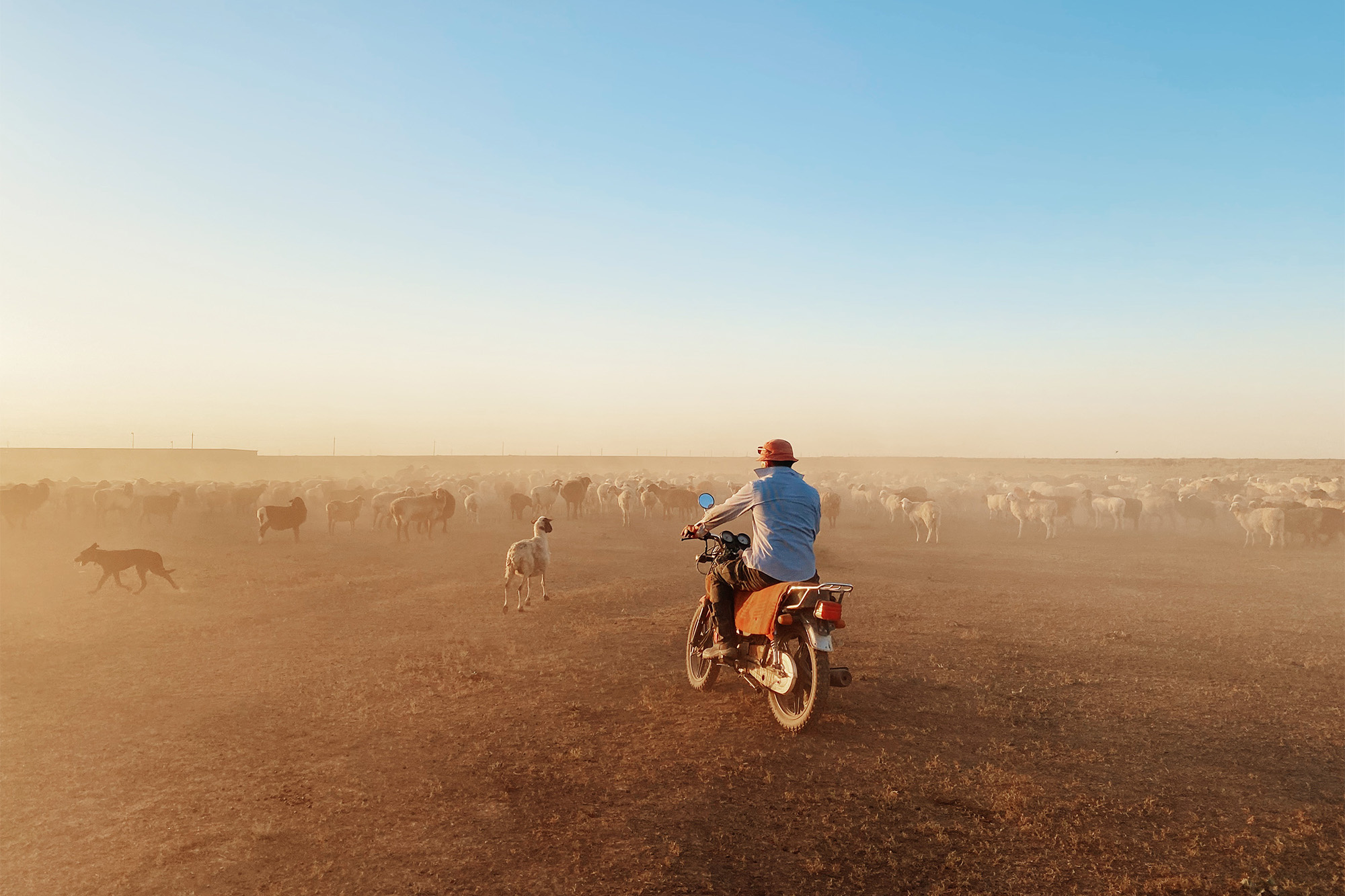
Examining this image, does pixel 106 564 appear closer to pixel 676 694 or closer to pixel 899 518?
pixel 676 694

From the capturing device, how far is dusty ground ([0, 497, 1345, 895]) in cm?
431

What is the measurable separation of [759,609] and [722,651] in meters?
0.81

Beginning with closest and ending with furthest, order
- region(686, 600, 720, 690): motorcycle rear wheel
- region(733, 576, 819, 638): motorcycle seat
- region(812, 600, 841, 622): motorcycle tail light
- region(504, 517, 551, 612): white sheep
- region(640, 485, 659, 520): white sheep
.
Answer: region(812, 600, 841, 622): motorcycle tail light < region(733, 576, 819, 638): motorcycle seat < region(686, 600, 720, 690): motorcycle rear wheel < region(504, 517, 551, 612): white sheep < region(640, 485, 659, 520): white sheep

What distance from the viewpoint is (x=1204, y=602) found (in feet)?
46.1

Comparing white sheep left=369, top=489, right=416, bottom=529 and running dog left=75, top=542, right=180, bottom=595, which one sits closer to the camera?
running dog left=75, top=542, right=180, bottom=595

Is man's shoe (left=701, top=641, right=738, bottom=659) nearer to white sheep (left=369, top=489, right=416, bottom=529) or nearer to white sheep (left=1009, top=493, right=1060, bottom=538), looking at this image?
white sheep (left=369, top=489, right=416, bottom=529)

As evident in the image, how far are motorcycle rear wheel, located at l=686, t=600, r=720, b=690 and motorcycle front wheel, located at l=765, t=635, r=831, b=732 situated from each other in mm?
1229

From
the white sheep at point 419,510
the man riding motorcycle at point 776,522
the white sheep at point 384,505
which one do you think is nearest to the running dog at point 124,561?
the white sheep at point 419,510

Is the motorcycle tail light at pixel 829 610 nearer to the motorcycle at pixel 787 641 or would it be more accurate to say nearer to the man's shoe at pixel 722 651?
the motorcycle at pixel 787 641

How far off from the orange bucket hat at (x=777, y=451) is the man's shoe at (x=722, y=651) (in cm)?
189

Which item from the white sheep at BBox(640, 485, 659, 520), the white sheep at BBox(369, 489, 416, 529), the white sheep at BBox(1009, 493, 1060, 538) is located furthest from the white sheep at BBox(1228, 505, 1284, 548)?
the white sheep at BBox(369, 489, 416, 529)

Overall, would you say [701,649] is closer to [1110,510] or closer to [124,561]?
[124,561]

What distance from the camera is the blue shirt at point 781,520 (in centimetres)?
644

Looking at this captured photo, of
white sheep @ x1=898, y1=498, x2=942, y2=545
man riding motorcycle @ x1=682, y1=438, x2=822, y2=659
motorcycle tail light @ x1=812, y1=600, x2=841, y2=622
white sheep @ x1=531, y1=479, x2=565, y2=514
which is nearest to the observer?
motorcycle tail light @ x1=812, y1=600, x2=841, y2=622
